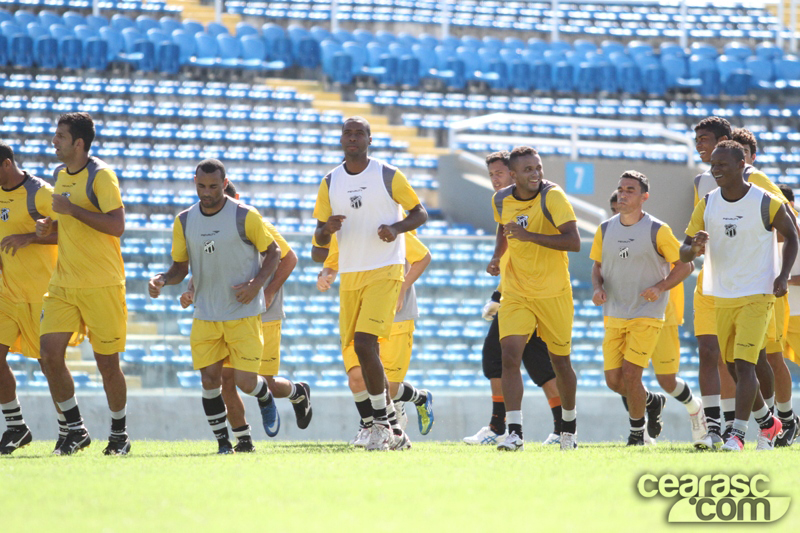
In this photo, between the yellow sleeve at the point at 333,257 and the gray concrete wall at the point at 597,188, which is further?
the gray concrete wall at the point at 597,188

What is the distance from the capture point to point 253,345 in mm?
7070

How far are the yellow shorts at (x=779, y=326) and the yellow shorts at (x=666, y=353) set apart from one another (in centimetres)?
76

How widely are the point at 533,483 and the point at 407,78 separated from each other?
17295 mm

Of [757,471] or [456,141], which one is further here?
[456,141]

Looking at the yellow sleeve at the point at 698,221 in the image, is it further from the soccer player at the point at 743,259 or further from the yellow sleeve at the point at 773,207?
the yellow sleeve at the point at 773,207

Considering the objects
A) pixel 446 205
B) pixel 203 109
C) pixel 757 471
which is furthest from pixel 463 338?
pixel 203 109

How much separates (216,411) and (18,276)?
1984mm

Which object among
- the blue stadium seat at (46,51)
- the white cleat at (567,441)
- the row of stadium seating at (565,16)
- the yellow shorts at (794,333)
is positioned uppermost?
the row of stadium seating at (565,16)

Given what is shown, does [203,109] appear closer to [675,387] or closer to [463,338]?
[463,338]

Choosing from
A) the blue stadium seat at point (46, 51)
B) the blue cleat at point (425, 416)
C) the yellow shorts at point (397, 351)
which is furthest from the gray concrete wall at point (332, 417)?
the blue stadium seat at point (46, 51)

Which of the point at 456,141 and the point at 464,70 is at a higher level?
the point at 464,70

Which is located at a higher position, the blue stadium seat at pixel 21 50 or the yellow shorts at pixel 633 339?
the blue stadium seat at pixel 21 50

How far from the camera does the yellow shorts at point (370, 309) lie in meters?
7.32

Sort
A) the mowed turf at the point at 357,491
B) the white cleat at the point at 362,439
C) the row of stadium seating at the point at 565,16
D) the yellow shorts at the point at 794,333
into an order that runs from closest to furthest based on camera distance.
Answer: the mowed turf at the point at 357,491, the white cleat at the point at 362,439, the yellow shorts at the point at 794,333, the row of stadium seating at the point at 565,16
